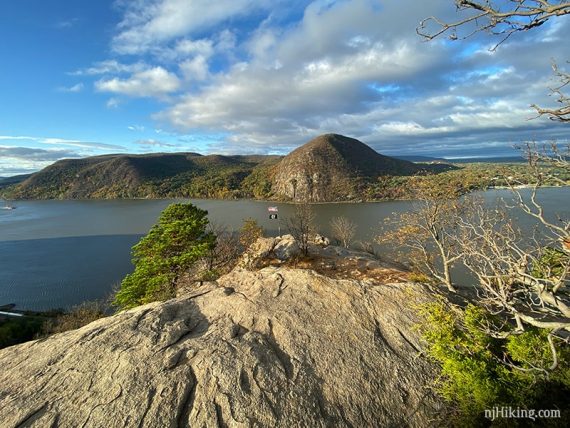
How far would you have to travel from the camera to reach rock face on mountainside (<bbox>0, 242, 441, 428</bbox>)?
689cm

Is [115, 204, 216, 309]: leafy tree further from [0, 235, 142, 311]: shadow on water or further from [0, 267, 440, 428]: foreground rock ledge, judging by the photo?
[0, 235, 142, 311]: shadow on water

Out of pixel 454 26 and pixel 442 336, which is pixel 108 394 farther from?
pixel 454 26

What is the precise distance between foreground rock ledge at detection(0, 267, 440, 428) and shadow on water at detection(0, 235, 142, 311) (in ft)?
130

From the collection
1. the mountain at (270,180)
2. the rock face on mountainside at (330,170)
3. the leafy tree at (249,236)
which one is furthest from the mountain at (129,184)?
the leafy tree at (249,236)

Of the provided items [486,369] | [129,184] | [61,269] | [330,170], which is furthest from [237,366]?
[129,184]

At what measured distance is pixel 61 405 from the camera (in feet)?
22.6

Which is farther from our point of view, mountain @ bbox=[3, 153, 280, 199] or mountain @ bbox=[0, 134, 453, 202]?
mountain @ bbox=[3, 153, 280, 199]

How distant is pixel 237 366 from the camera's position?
7.86 metres

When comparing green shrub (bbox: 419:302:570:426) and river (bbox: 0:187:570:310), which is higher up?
green shrub (bbox: 419:302:570:426)

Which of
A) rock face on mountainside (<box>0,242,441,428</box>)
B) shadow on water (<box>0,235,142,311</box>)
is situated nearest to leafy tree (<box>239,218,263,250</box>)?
rock face on mountainside (<box>0,242,441,428</box>)

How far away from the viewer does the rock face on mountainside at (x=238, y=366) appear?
6.89 m

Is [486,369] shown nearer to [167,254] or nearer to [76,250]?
[167,254]

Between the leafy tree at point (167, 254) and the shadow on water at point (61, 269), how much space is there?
28604 mm

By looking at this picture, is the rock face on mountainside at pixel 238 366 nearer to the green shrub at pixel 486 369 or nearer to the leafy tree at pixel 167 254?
the green shrub at pixel 486 369
